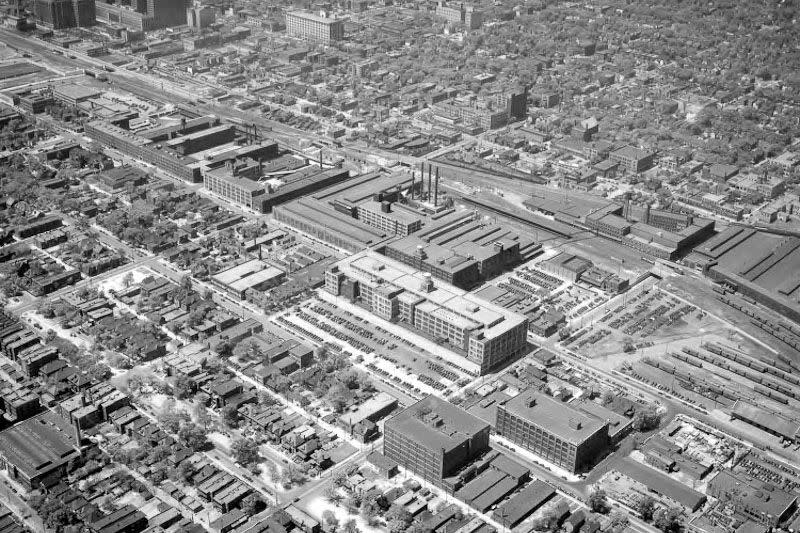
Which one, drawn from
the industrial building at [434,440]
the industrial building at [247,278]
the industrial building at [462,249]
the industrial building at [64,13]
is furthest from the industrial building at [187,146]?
the industrial building at [64,13]

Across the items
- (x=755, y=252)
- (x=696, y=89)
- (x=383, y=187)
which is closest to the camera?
(x=755, y=252)

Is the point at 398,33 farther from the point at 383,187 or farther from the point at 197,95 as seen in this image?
the point at 383,187

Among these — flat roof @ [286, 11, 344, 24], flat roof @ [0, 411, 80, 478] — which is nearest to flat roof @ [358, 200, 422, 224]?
flat roof @ [0, 411, 80, 478]

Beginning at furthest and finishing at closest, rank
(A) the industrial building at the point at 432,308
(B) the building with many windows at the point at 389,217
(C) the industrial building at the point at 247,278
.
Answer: (B) the building with many windows at the point at 389,217 < (C) the industrial building at the point at 247,278 < (A) the industrial building at the point at 432,308

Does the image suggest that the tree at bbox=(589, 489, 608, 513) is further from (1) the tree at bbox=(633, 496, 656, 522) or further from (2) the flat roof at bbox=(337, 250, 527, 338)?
(2) the flat roof at bbox=(337, 250, 527, 338)

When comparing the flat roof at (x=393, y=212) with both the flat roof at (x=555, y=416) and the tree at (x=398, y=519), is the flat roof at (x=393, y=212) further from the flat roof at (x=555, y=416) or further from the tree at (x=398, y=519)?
the tree at (x=398, y=519)

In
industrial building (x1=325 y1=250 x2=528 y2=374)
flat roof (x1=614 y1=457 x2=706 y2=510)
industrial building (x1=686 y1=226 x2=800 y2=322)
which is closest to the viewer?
flat roof (x1=614 y1=457 x2=706 y2=510)

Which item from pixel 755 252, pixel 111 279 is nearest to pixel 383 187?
pixel 111 279
